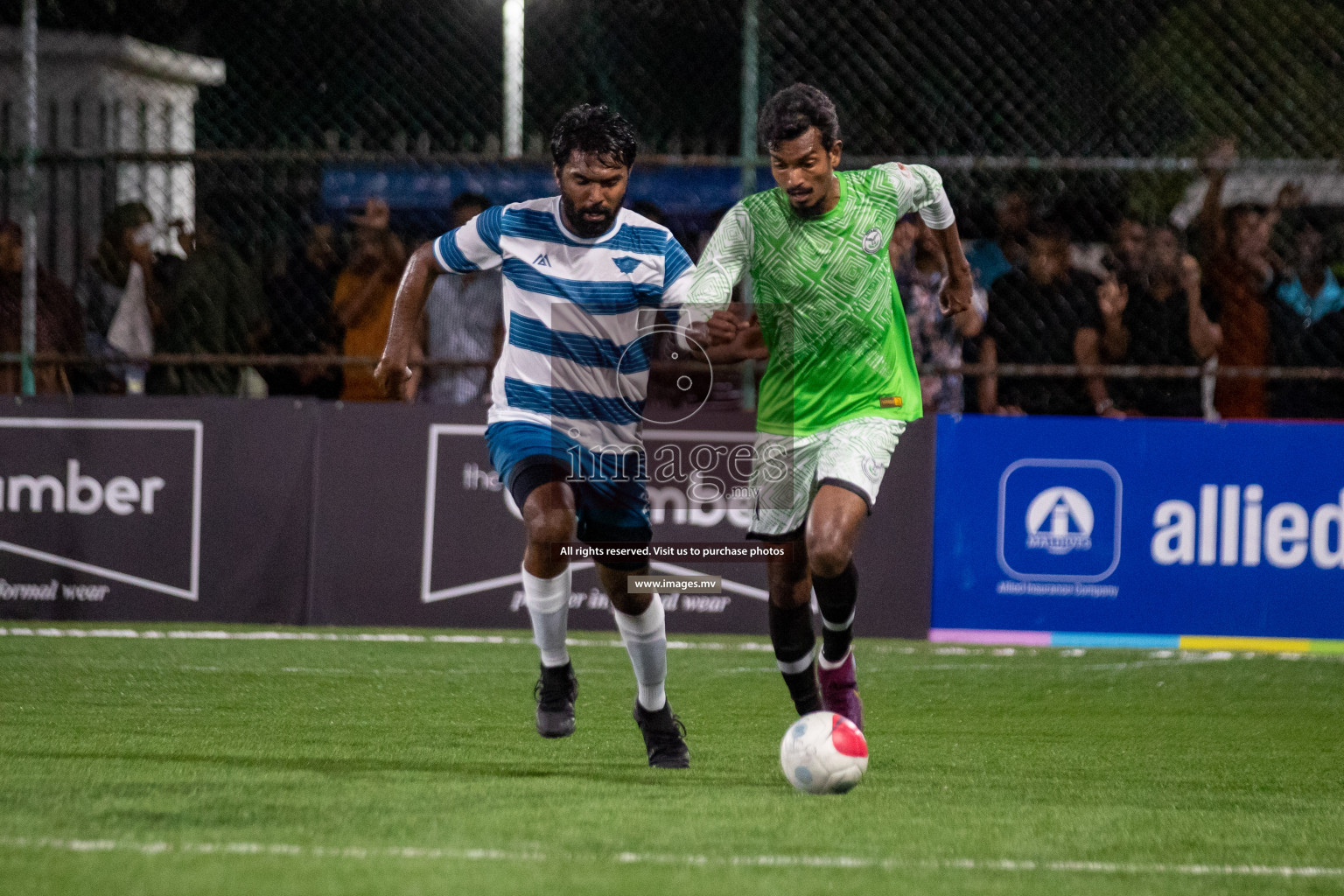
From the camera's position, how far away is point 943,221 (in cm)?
614

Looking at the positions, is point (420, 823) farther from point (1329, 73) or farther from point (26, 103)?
point (1329, 73)

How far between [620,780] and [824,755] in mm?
738

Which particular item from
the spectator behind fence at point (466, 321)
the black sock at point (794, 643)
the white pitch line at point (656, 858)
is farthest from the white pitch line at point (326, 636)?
the white pitch line at point (656, 858)

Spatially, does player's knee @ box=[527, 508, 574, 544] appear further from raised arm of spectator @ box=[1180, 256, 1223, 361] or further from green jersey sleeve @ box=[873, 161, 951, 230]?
raised arm of spectator @ box=[1180, 256, 1223, 361]

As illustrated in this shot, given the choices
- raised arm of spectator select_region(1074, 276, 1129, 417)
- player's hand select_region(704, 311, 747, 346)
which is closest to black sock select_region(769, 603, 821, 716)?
player's hand select_region(704, 311, 747, 346)

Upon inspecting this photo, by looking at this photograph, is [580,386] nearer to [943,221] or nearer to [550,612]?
[550,612]

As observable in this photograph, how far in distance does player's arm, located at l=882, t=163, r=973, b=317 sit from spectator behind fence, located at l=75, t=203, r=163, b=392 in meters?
5.68

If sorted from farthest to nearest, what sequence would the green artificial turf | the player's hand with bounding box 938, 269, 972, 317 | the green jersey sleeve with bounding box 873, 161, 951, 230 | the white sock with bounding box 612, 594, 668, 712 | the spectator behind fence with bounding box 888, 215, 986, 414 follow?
the spectator behind fence with bounding box 888, 215, 986, 414 → the player's hand with bounding box 938, 269, 972, 317 → the green jersey sleeve with bounding box 873, 161, 951, 230 → the white sock with bounding box 612, 594, 668, 712 → the green artificial turf

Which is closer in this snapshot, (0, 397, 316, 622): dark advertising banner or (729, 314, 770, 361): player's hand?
(729, 314, 770, 361): player's hand

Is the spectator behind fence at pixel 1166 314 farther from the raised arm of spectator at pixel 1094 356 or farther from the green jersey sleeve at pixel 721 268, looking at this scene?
the green jersey sleeve at pixel 721 268

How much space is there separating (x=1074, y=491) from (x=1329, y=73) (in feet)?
10.7

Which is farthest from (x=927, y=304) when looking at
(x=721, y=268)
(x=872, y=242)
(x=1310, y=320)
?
(x=721, y=268)

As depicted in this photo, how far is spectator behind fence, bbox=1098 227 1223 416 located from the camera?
31.9 feet

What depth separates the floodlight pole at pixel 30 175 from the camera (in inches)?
387
